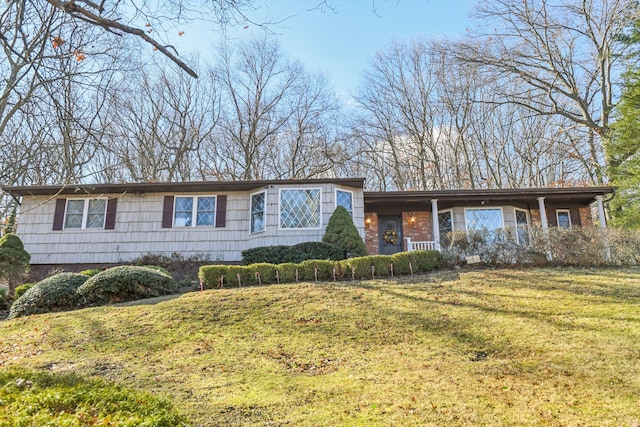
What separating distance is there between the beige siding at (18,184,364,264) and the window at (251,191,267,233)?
0.68 feet

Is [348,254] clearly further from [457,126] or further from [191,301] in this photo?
[457,126]

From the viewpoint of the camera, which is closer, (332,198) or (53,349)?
(53,349)

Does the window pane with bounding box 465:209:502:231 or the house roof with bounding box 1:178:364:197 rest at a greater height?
the house roof with bounding box 1:178:364:197

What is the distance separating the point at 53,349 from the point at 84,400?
3357mm

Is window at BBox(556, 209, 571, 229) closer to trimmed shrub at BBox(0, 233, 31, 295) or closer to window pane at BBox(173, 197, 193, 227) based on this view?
window pane at BBox(173, 197, 193, 227)

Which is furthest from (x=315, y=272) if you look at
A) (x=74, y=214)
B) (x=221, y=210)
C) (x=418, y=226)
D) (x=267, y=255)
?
(x=74, y=214)

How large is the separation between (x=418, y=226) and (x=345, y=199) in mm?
3425

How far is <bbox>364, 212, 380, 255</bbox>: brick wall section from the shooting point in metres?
14.1

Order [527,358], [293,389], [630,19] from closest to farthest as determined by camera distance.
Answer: [293,389], [527,358], [630,19]

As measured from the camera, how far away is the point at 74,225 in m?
13.0

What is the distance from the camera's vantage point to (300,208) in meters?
12.4

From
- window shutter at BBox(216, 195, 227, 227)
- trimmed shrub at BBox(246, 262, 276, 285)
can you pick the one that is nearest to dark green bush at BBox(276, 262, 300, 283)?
trimmed shrub at BBox(246, 262, 276, 285)

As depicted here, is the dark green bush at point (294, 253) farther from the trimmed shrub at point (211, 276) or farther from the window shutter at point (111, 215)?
the window shutter at point (111, 215)

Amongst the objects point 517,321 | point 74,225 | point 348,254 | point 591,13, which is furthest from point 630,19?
point 74,225
